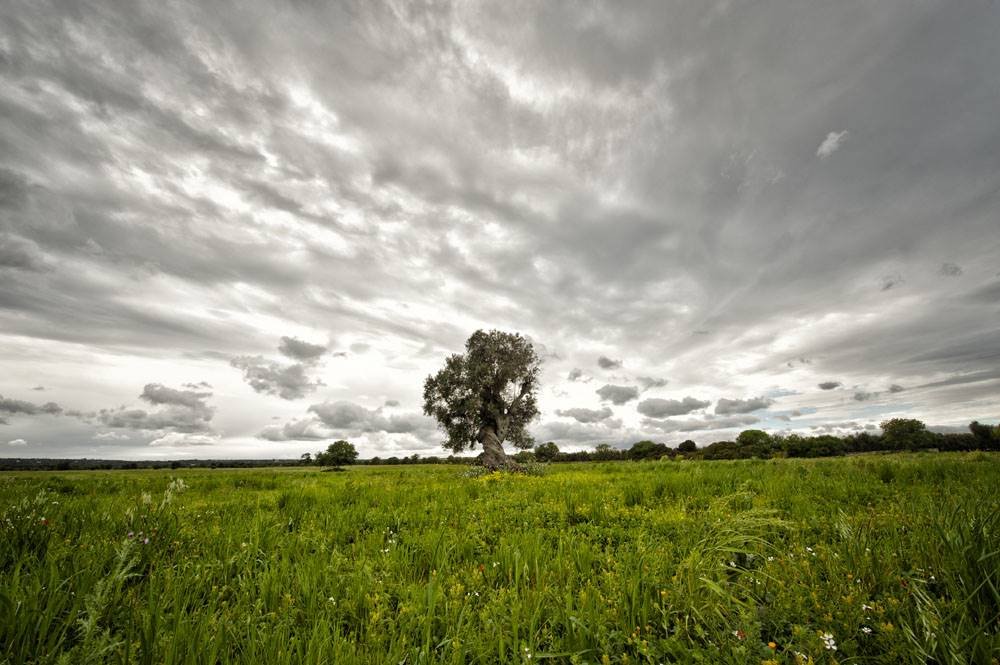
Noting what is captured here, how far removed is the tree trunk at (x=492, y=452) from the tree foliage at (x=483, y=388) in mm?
424

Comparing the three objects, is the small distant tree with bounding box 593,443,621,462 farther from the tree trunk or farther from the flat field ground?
the flat field ground

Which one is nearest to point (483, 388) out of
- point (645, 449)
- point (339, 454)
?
point (645, 449)

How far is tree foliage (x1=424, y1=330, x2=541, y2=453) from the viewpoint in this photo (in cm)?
3797

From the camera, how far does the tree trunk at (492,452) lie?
34194 mm

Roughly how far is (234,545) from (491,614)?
3378 mm

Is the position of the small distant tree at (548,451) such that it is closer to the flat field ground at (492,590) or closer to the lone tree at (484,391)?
the lone tree at (484,391)

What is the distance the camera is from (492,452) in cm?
3650

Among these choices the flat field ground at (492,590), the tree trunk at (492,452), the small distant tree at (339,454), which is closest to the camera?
the flat field ground at (492,590)

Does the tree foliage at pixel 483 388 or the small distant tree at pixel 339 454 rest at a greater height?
the tree foliage at pixel 483 388

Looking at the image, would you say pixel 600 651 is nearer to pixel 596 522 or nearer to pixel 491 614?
pixel 491 614

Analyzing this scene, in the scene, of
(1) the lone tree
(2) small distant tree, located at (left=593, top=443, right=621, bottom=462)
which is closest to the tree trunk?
(1) the lone tree

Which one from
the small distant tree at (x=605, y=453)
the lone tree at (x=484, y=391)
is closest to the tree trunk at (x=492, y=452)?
the lone tree at (x=484, y=391)

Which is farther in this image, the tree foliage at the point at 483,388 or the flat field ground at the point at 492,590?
the tree foliage at the point at 483,388

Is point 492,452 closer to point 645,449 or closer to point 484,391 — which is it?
point 484,391
